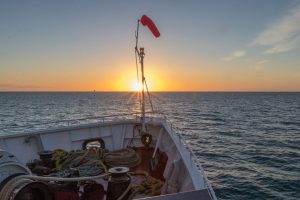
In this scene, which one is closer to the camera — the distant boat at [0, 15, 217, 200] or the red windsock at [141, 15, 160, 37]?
the distant boat at [0, 15, 217, 200]

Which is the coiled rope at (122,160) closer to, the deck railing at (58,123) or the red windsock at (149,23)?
the deck railing at (58,123)

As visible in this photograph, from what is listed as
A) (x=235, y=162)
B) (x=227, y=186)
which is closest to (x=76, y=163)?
(x=227, y=186)

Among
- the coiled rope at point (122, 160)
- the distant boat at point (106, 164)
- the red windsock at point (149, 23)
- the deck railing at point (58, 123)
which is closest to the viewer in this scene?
the distant boat at point (106, 164)

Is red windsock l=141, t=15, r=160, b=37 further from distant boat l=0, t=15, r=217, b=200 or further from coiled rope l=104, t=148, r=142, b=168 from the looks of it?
coiled rope l=104, t=148, r=142, b=168

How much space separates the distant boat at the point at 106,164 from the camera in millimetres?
5094

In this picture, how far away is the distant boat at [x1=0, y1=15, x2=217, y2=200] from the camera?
509 centimetres

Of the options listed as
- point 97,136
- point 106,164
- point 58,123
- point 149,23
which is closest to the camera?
point 106,164

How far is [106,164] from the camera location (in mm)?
8922

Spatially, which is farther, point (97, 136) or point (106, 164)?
point (97, 136)

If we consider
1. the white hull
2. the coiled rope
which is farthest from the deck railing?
the coiled rope

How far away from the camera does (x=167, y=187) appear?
278 inches

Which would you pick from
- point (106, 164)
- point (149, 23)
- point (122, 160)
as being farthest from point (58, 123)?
point (149, 23)

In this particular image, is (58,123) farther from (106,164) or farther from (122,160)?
(122,160)

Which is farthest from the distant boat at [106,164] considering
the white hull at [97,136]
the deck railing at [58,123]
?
the deck railing at [58,123]
